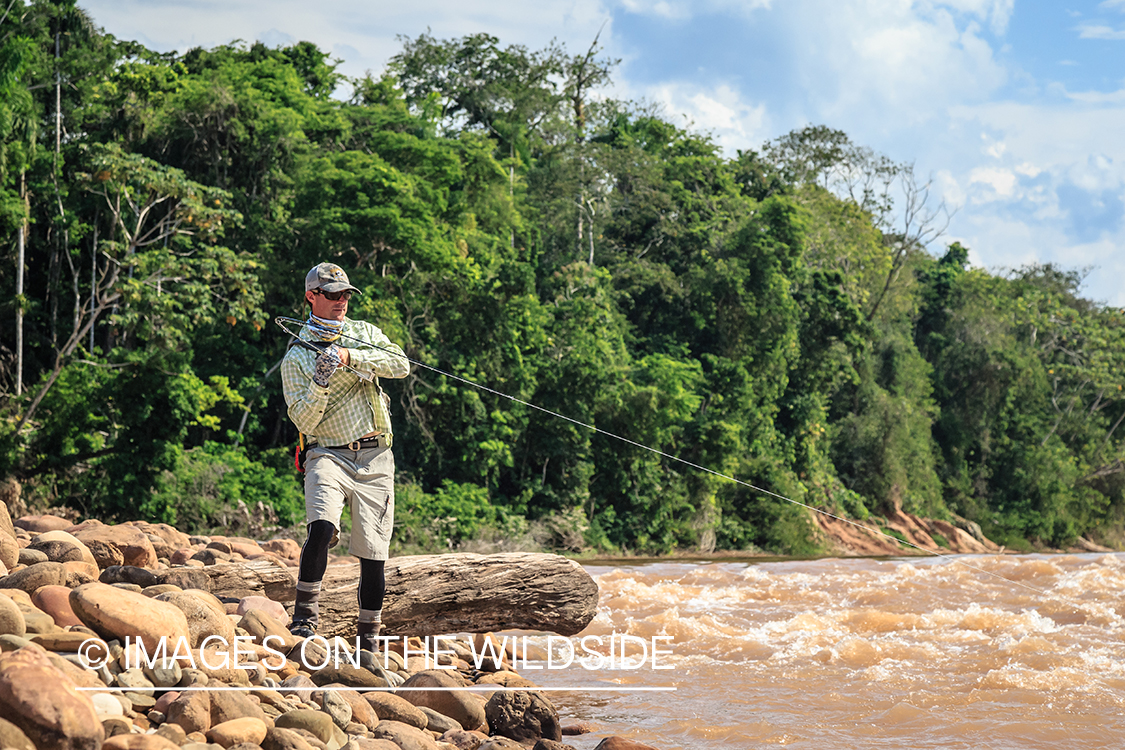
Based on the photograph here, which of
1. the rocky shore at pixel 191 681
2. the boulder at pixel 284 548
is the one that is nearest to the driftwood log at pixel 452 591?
the rocky shore at pixel 191 681

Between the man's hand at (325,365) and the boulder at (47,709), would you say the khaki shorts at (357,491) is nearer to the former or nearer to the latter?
the man's hand at (325,365)

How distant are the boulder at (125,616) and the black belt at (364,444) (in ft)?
2.96

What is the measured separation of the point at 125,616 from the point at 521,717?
68.8 inches

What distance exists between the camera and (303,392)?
4.30 m

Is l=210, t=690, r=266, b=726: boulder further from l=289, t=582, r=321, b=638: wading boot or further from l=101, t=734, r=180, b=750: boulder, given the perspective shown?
l=289, t=582, r=321, b=638: wading boot

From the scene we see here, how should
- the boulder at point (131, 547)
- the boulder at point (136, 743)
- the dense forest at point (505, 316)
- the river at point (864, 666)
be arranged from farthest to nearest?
1. the dense forest at point (505, 316)
2. the boulder at point (131, 547)
3. the river at point (864, 666)
4. the boulder at point (136, 743)

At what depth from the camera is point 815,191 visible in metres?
33.4

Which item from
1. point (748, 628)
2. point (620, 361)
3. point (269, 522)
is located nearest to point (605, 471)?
point (620, 361)

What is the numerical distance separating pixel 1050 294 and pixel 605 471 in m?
22.9

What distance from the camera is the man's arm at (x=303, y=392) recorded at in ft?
14.0

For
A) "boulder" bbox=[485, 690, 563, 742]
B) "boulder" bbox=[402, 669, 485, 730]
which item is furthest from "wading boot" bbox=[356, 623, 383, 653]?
"boulder" bbox=[485, 690, 563, 742]

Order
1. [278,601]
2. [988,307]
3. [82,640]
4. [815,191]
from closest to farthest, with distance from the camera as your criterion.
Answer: [82,640] → [278,601] → [815,191] → [988,307]

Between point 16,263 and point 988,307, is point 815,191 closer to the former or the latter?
point 988,307

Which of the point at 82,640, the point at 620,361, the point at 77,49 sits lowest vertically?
the point at 82,640
